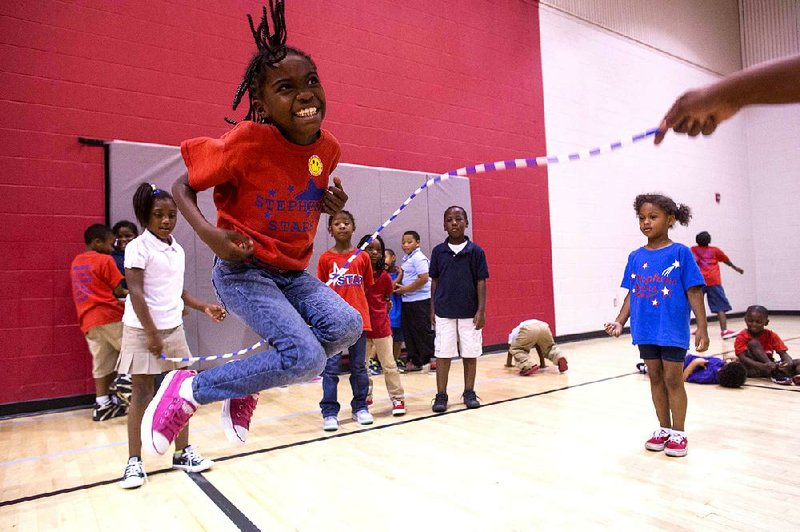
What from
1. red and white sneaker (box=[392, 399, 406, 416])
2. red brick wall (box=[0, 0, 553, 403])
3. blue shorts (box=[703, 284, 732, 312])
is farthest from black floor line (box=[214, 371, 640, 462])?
blue shorts (box=[703, 284, 732, 312])

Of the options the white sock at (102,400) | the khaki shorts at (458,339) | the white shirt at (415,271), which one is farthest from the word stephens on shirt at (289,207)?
the white shirt at (415,271)

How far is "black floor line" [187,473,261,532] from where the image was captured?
81.4 inches

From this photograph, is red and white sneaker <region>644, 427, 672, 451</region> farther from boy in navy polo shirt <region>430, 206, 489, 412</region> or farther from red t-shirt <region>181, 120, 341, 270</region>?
red t-shirt <region>181, 120, 341, 270</region>

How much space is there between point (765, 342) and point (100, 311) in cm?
549

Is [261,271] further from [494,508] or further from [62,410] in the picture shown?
[62,410]

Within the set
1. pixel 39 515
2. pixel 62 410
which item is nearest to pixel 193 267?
pixel 62 410

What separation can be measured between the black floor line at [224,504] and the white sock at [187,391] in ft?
2.03

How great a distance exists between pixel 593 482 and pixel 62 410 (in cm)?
406

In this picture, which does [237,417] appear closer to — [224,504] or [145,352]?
[224,504]

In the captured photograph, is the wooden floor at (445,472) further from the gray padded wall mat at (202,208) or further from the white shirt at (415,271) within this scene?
the white shirt at (415,271)

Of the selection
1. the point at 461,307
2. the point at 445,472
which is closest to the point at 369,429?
the point at 445,472

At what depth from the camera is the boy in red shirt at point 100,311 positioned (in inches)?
163

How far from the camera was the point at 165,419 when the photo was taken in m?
1.77

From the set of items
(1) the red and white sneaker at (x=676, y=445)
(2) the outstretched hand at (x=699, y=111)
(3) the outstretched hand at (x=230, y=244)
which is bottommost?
Result: (1) the red and white sneaker at (x=676, y=445)
